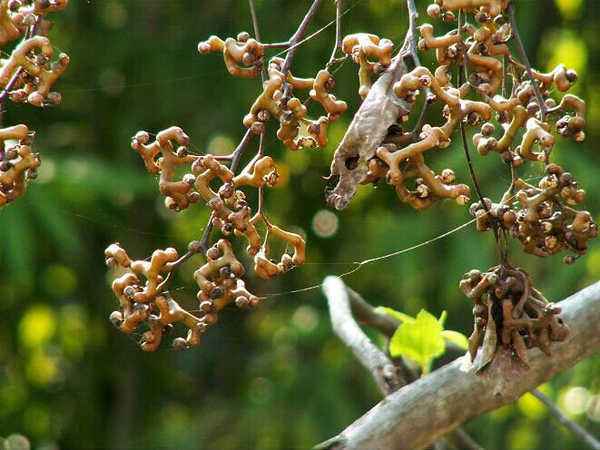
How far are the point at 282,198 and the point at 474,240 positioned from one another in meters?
0.71

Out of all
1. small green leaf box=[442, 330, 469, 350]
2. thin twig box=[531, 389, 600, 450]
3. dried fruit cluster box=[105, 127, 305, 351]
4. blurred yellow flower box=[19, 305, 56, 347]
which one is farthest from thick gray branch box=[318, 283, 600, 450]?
blurred yellow flower box=[19, 305, 56, 347]

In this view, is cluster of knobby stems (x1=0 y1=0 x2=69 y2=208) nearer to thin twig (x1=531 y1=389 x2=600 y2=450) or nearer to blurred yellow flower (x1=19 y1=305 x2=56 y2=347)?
thin twig (x1=531 y1=389 x2=600 y2=450)

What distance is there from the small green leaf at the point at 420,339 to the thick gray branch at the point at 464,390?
234 millimetres

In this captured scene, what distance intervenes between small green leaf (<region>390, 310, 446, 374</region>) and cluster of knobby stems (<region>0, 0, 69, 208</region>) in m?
0.46

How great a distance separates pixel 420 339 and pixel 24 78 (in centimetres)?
52

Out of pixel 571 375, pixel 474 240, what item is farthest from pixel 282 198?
pixel 571 375

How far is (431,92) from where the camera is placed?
2.62 ft

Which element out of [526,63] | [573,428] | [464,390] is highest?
[526,63]

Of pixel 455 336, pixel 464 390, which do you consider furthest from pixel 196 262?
pixel 464 390

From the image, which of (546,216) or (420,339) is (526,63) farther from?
(420,339)

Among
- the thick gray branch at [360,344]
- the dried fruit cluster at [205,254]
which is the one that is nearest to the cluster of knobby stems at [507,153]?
the dried fruit cluster at [205,254]

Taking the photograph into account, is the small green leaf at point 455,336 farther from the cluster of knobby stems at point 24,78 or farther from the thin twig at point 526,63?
the cluster of knobby stems at point 24,78

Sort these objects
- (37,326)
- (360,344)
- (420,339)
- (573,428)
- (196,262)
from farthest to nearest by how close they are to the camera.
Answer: (37,326) < (196,262) < (573,428) < (360,344) < (420,339)

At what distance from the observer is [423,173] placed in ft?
2.50
